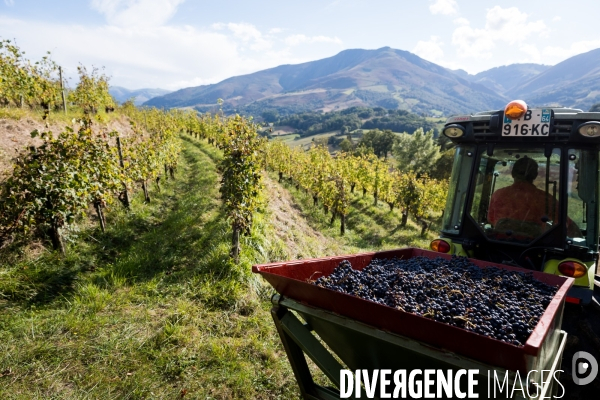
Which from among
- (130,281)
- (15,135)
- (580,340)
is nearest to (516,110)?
(580,340)

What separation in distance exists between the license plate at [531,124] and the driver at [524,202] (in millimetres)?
415

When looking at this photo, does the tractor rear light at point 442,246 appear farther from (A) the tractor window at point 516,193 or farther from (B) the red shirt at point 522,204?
(B) the red shirt at point 522,204

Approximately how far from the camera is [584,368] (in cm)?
294

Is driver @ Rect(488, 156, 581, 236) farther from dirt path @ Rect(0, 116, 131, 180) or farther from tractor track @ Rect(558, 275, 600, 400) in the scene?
dirt path @ Rect(0, 116, 131, 180)

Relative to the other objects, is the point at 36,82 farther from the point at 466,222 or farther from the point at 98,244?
the point at 466,222

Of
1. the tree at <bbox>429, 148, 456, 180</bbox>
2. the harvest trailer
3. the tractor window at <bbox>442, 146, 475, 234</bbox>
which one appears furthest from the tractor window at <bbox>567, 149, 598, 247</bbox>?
the tree at <bbox>429, 148, 456, 180</bbox>

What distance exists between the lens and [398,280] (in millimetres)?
2486

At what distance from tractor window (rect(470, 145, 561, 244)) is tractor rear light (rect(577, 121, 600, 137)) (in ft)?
1.13

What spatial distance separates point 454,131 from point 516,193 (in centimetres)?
101

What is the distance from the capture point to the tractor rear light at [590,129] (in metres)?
3.19

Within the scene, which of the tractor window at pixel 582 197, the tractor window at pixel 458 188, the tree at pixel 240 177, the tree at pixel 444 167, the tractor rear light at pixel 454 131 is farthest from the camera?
the tree at pixel 444 167

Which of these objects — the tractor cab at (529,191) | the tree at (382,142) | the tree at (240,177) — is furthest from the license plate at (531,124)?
the tree at (382,142)

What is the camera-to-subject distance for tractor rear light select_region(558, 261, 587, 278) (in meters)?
3.12

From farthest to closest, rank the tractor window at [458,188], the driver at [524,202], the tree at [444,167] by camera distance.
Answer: the tree at [444,167]
the tractor window at [458,188]
the driver at [524,202]
